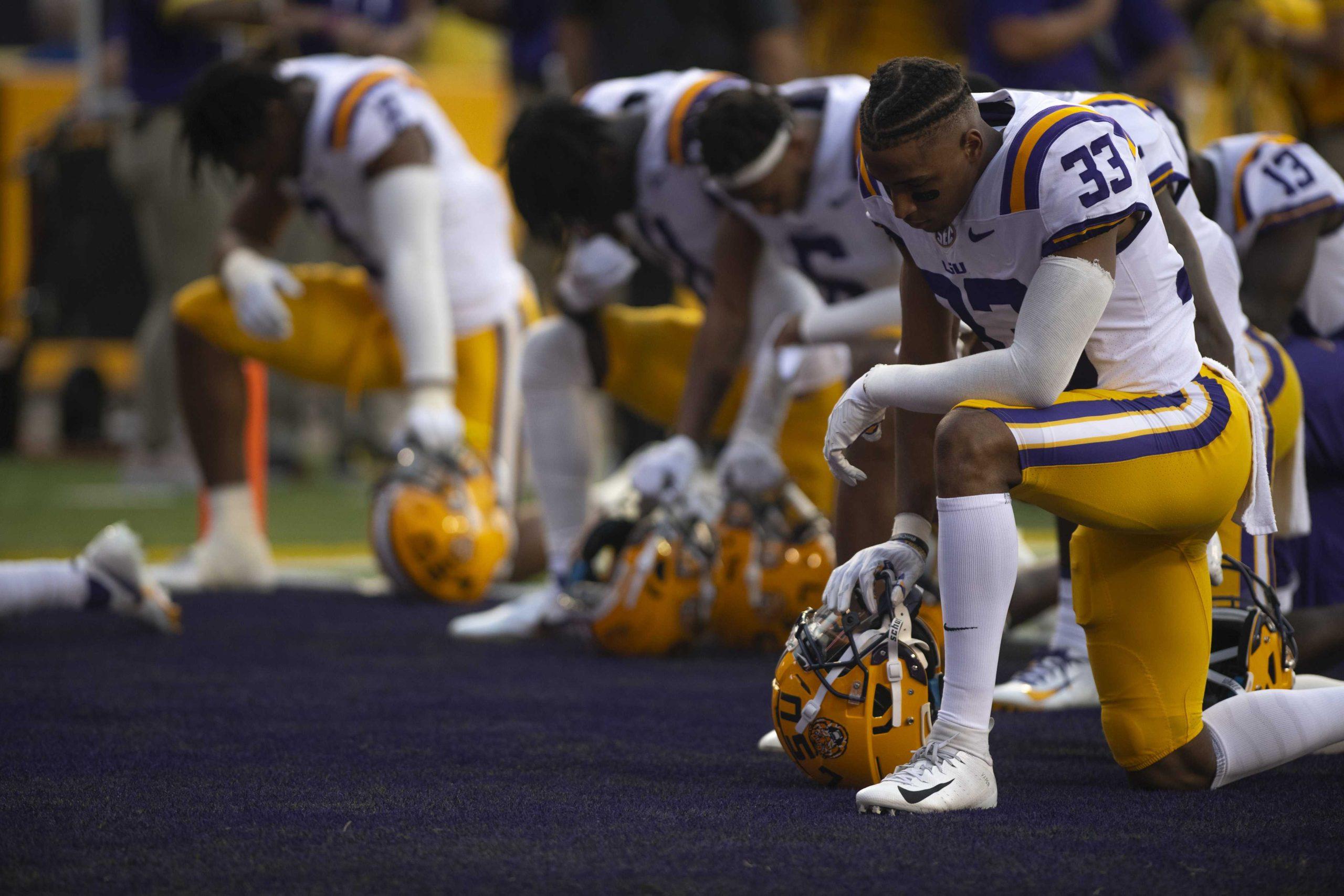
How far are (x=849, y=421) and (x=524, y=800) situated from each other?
0.65m

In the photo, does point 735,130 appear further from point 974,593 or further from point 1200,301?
point 974,593

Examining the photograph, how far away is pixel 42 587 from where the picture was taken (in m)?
3.44

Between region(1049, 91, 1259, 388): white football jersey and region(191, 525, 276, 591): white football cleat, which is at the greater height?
region(1049, 91, 1259, 388): white football jersey

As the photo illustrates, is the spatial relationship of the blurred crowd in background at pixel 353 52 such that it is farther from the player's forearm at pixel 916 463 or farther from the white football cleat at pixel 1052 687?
the player's forearm at pixel 916 463

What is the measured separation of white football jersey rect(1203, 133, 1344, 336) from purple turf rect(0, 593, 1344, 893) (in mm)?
994

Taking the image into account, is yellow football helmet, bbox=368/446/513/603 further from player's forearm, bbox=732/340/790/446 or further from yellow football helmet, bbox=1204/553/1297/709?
yellow football helmet, bbox=1204/553/1297/709

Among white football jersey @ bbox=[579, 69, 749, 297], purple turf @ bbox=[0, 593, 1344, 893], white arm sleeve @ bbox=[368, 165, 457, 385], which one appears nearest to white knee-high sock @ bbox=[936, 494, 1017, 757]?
purple turf @ bbox=[0, 593, 1344, 893]

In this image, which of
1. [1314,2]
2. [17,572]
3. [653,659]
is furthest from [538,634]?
[1314,2]

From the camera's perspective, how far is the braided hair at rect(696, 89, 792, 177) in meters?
3.23

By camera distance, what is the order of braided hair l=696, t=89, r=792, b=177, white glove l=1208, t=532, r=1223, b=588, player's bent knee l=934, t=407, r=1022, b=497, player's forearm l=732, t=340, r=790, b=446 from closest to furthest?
player's bent knee l=934, t=407, r=1022, b=497
white glove l=1208, t=532, r=1223, b=588
braided hair l=696, t=89, r=792, b=177
player's forearm l=732, t=340, r=790, b=446

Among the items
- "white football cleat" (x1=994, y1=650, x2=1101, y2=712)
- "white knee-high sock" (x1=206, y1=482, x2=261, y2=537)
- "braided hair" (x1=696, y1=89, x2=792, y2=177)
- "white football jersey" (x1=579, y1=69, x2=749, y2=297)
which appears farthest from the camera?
"white knee-high sock" (x1=206, y1=482, x2=261, y2=537)

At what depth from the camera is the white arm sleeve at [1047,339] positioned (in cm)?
204

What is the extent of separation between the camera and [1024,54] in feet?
16.1

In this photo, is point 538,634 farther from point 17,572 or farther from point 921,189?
point 921,189
